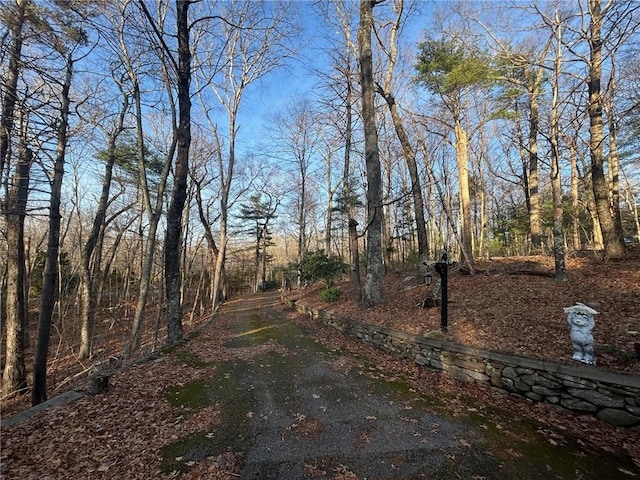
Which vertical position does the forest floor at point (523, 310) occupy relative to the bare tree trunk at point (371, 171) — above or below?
below

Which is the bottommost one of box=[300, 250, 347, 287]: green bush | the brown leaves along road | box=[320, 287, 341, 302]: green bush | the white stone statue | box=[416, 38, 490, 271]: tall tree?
the brown leaves along road

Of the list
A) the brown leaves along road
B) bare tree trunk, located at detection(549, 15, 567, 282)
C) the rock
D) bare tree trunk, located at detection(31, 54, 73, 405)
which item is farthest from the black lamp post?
bare tree trunk, located at detection(31, 54, 73, 405)

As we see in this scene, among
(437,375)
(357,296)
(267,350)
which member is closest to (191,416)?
(267,350)

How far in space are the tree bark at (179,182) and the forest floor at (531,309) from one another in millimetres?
4938

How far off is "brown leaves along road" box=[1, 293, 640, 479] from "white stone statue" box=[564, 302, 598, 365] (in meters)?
0.79

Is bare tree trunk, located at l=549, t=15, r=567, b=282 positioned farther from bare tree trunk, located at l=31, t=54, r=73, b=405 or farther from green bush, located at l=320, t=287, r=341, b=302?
bare tree trunk, located at l=31, t=54, r=73, b=405

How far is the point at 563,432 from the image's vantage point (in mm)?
3164

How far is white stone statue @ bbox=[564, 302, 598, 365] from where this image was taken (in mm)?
3672

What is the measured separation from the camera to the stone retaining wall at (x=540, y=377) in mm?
3127

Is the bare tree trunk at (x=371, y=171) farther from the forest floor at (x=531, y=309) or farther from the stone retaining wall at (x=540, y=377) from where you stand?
the stone retaining wall at (x=540, y=377)

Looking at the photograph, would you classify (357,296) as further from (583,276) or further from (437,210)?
(437,210)

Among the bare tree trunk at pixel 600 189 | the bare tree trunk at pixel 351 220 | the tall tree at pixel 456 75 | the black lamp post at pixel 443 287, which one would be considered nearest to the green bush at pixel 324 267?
the bare tree trunk at pixel 351 220

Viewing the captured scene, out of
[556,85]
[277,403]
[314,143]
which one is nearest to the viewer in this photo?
[277,403]

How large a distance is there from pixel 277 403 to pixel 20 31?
26.1ft
